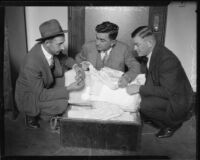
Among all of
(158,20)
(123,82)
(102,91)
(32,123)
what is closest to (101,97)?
(102,91)

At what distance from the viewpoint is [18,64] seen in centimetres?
218

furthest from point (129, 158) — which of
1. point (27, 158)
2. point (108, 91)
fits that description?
point (27, 158)

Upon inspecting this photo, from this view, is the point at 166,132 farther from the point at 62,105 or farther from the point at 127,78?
the point at 62,105

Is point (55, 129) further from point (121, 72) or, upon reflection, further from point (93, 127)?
point (121, 72)

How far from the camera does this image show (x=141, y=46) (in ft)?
7.09

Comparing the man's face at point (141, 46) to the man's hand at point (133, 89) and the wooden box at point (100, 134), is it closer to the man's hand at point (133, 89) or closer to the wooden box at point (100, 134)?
the man's hand at point (133, 89)

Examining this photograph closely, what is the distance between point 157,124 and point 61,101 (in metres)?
0.66

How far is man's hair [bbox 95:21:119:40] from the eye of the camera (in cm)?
211

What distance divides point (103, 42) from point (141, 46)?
0.83 ft

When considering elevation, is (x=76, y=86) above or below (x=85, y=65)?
below

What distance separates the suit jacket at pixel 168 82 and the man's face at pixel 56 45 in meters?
0.59

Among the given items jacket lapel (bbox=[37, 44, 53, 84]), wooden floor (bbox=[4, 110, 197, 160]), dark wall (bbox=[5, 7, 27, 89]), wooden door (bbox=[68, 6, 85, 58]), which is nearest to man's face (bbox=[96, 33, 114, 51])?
wooden door (bbox=[68, 6, 85, 58])

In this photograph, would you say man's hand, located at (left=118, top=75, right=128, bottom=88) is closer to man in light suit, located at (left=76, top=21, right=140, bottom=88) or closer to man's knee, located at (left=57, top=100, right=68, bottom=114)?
man in light suit, located at (left=76, top=21, right=140, bottom=88)

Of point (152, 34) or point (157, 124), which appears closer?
point (152, 34)
